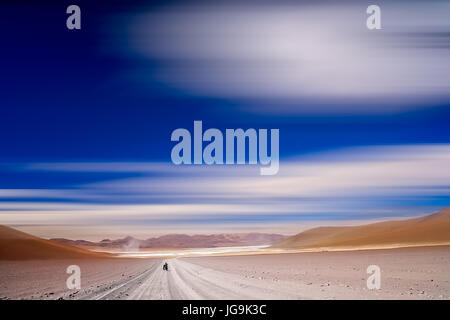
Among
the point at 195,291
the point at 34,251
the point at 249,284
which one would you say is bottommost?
the point at 34,251

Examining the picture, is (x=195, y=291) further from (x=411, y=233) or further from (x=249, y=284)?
(x=411, y=233)

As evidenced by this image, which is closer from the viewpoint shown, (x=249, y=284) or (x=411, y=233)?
(x=249, y=284)

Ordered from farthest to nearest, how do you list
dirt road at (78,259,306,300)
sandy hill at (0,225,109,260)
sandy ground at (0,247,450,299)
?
sandy hill at (0,225,109,260) → sandy ground at (0,247,450,299) → dirt road at (78,259,306,300)

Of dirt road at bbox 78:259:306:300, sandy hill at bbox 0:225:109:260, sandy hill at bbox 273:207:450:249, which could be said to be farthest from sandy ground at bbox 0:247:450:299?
sandy hill at bbox 273:207:450:249

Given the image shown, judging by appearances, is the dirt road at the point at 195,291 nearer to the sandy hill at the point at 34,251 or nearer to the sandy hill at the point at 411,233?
the sandy hill at the point at 34,251

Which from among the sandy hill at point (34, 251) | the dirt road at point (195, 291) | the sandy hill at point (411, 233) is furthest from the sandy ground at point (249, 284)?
the sandy hill at point (411, 233)

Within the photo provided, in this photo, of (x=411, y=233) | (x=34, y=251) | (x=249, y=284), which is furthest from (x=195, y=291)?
(x=411, y=233)

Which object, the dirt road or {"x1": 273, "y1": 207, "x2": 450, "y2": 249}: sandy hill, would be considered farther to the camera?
{"x1": 273, "y1": 207, "x2": 450, "y2": 249}: sandy hill

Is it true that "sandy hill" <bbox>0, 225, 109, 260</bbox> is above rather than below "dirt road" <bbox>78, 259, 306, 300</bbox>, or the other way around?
below

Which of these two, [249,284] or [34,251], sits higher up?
[249,284]

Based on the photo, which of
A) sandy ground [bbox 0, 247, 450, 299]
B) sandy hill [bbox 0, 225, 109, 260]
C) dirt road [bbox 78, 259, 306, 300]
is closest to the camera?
dirt road [bbox 78, 259, 306, 300]

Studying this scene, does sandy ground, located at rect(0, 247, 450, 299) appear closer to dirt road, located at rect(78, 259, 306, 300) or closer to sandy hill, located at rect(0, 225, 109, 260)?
dirt road, located at rect(78, 259, 306, 300)
